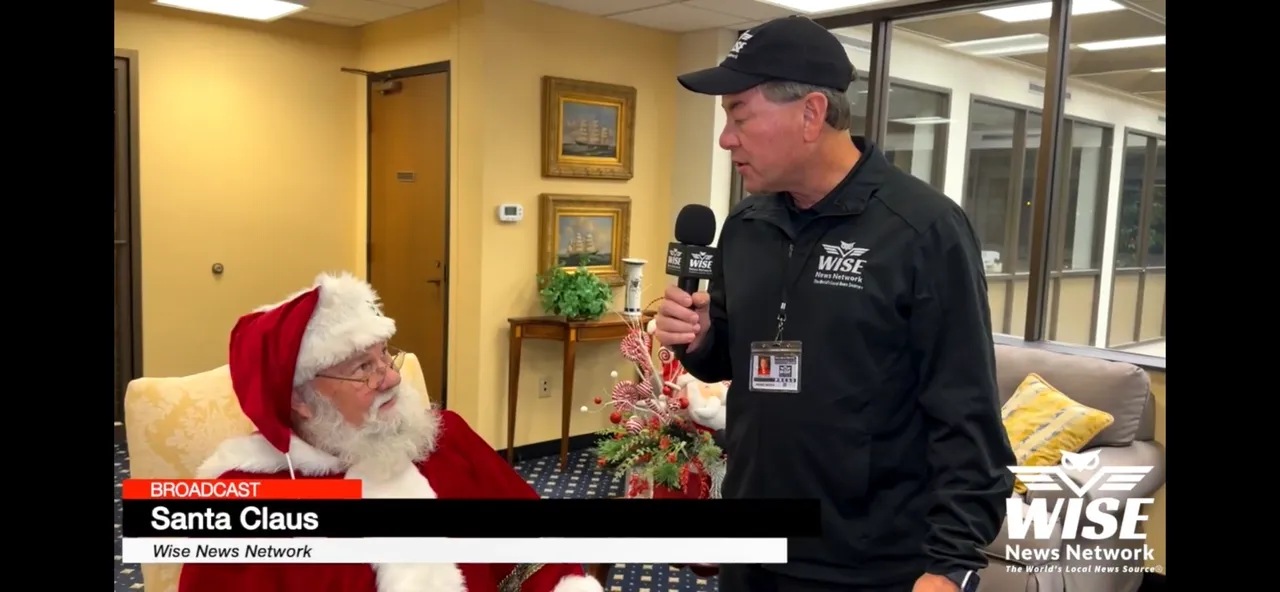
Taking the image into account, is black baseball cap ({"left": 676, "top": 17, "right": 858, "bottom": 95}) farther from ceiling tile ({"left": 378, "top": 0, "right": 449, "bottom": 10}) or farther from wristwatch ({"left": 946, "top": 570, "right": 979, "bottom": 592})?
ceiling tile ({"left": 378, "top": 0, "right": 449, "bottom": 10})

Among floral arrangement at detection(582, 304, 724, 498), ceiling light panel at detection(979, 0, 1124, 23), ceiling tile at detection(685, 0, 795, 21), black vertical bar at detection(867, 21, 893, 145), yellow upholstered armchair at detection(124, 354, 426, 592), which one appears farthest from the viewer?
black vertical bar at detection(867, 21, 893, 145)

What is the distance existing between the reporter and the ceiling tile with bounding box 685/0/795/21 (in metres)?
2.60

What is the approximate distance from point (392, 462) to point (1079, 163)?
11.4ft

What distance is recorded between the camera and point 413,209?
4129mm

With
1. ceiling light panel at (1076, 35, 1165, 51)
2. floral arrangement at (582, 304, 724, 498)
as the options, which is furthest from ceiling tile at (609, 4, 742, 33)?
floral arrangement at (582, 304, 724, 498)

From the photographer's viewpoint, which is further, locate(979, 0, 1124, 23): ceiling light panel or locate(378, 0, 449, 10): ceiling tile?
locate(378, 0, 449, 10): ceiling tile

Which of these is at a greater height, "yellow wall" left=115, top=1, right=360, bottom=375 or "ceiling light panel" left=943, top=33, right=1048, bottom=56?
"ceiling light panel" left=943, top=33, right=1048, bottom=56

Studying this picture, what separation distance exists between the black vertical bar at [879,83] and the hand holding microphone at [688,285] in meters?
2.83

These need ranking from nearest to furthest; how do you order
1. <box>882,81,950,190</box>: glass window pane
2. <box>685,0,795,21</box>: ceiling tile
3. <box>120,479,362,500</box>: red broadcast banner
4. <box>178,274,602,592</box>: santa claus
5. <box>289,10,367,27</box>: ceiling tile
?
<box>120,479,362,500</box>: red broadcast banner, <box>178,274,602,592</box>: santa claus, <box>685,0,795,21</box>: ceiling tile, <box>289,10,367,27</box>: ceiling tile, <box>882,81,950,190</box>: glass window pane

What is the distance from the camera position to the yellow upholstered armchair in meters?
1.30

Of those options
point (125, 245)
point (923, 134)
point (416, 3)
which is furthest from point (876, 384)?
point (125, 245)

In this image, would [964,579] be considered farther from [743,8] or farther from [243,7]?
[243,7]

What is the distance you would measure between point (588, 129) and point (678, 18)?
659mm
